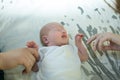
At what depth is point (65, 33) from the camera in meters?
0.82

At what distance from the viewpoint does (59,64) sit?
0.77 metres

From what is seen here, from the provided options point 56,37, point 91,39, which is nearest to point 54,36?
point 56,37

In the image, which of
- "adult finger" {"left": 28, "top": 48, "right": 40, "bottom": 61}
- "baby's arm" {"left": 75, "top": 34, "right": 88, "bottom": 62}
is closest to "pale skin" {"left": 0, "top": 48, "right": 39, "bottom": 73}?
"adult finger" {"left": 28, "top": 48, "right": 40, "bottom": 61}

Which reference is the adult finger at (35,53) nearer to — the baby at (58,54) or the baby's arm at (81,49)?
the baby at (58,54)

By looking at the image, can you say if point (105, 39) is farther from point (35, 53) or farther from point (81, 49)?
point (35, 53)

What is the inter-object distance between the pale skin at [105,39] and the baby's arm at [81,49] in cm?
3

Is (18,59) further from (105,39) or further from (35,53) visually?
(105,39)

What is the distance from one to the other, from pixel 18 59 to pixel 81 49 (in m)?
0.20

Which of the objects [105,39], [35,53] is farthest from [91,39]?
[35,53]

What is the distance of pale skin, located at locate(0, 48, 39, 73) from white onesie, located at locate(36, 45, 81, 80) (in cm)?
3

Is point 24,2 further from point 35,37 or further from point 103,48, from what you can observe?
point 103,48

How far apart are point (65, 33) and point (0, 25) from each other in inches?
7.9

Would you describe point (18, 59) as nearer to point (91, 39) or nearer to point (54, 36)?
point (54, 36)

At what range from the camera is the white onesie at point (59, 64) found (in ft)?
2.51
